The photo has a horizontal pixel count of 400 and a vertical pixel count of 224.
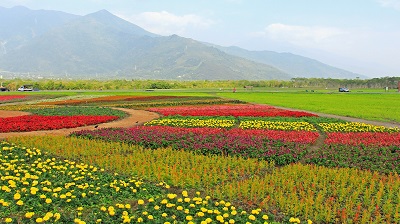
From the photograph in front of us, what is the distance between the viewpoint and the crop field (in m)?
8.98

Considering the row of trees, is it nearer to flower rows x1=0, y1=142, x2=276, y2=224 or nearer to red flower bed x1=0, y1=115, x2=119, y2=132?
red flower bed x1=0, y1=115, x2=119, y2=132

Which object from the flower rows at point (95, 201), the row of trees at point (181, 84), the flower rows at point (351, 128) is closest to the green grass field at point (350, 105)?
the flower rows at point (351, 128)

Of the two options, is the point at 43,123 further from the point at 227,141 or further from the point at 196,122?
the point at 227,141

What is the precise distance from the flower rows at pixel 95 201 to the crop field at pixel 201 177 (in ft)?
0.10

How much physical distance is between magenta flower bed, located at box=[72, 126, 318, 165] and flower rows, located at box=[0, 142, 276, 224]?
4.97 metres

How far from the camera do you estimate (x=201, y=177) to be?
1234 centimetres

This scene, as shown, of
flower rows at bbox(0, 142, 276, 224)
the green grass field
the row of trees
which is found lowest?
flower rows at bbox(0, 142, 276, 224)

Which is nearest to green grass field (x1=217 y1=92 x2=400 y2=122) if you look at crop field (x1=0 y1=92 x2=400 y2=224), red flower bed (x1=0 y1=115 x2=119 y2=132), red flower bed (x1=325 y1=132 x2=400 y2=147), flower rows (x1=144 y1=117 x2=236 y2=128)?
red flower bed (x1=325 y1=132 x2=400 y2=147)

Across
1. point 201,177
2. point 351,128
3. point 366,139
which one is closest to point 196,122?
point 351,128

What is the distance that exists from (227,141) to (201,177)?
5.19 m

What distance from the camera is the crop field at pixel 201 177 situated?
8977 mm

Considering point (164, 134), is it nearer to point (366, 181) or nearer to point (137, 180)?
point (137, 180)

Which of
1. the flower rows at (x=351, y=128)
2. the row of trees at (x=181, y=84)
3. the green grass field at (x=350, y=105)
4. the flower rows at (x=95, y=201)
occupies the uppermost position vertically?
the row of trees at (x=181, y=84)

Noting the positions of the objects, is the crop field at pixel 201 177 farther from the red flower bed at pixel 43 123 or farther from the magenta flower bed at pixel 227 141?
the red flower bed at pixel 43 123
